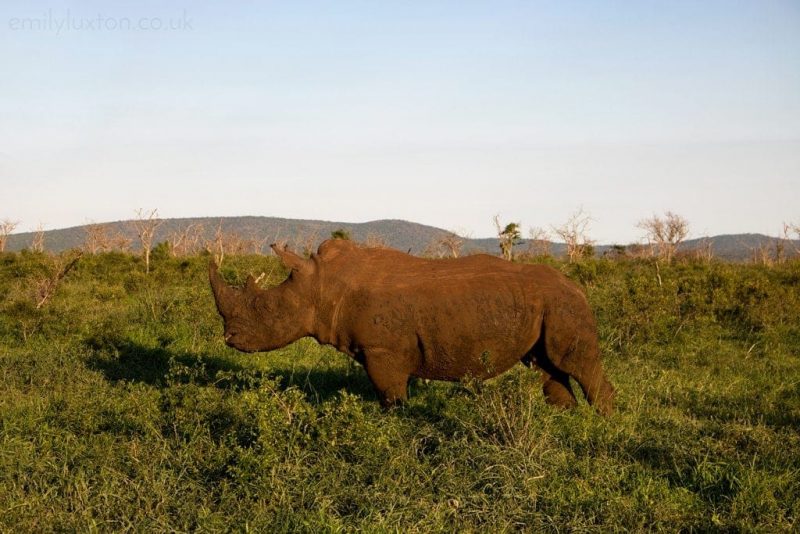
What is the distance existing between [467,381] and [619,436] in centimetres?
132

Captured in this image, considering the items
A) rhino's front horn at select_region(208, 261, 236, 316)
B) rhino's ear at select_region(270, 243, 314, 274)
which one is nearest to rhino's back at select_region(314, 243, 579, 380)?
rhino's ear at select_region(270, 243, 314, 274)

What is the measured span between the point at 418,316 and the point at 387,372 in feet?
1.83

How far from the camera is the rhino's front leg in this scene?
21.8ft

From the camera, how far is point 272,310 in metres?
6.88

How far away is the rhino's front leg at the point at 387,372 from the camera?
6.64m

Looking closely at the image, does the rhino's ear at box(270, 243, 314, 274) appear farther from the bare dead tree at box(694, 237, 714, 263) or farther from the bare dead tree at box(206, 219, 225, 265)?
the bare dead tree at box(694, 237, 714, 263)

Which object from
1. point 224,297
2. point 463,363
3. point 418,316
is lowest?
point 463,363

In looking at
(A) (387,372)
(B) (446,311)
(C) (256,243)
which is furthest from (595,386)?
(C) (256,243)

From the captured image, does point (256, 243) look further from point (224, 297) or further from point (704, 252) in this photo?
point (224, 297)

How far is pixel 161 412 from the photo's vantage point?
700 centimetres

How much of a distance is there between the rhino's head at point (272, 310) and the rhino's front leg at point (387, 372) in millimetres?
665

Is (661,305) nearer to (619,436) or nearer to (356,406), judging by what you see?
(619,436)

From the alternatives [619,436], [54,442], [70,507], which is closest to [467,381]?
[619,436]

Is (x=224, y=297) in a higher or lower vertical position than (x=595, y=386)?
higher
